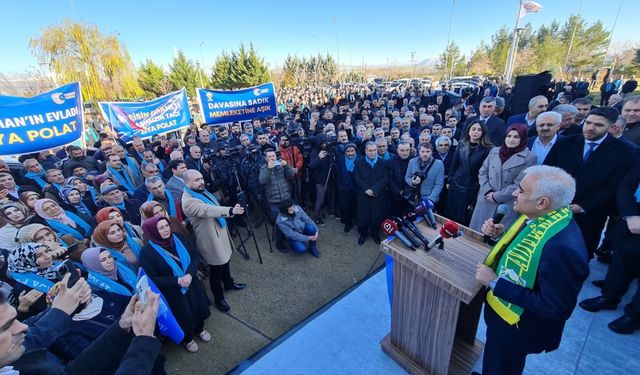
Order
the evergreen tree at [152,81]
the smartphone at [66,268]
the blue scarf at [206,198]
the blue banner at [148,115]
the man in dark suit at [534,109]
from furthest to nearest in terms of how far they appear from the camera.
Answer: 1. the evergreen tree at [152,81]
2. the blue banner at [148,115]
3. the man in dark suit at [534,109]
4. the blue scarf at [206,198]
5. the smartphone at [66,268]

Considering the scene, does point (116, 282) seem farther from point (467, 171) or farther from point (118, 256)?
point (467, 171)

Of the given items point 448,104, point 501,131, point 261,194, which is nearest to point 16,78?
point 261,194

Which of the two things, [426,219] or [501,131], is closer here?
[426,219]

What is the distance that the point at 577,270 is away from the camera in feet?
4.38

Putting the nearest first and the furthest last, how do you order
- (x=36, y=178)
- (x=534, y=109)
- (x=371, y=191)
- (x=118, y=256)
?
(x=118, y=256)
(x=371, y=191)
(x=534, y=109)
(x=36, y=178)

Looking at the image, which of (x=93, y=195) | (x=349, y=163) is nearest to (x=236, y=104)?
(x=93, y=195)

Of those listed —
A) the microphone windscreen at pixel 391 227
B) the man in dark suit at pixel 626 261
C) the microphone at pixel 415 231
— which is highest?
the microphone windscreen at pixel 391 227

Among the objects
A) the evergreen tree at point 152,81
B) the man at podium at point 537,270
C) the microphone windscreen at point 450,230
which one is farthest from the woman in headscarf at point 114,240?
the evergreen tree at point 152,81

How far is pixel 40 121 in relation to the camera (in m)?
5.30

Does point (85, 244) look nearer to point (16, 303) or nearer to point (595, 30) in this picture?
point (16, 303)

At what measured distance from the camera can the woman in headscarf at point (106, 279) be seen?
7.66ft

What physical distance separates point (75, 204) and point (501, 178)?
5.74 meters

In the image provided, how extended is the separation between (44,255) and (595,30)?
159 ft

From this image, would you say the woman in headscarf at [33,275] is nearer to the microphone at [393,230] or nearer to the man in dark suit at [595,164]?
the microphone at [393,230]
